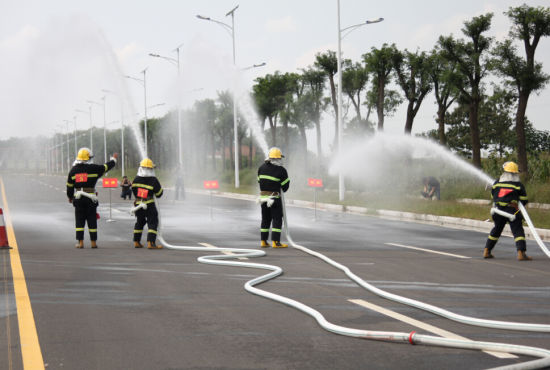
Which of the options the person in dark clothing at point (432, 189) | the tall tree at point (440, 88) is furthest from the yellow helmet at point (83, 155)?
the tall tree at point (440, 88)

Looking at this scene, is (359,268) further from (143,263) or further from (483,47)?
(483,47)

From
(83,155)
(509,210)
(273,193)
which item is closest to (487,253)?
(509,210)

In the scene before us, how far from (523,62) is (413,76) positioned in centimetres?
1505

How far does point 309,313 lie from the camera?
23.0ft

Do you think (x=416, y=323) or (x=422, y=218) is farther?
(x=422, y=218)

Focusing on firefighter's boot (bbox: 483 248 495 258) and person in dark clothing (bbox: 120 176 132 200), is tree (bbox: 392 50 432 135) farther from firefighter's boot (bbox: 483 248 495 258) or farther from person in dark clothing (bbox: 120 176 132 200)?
firefighter's boot (bbox: 483 248 495 258)

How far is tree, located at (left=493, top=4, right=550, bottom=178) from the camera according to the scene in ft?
98.2

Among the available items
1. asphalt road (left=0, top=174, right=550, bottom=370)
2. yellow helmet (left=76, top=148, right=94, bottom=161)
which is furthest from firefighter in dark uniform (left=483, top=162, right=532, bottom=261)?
yellow helmet (left=76, top=148, right=94, bottom=161)

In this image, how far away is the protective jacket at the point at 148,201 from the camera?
13.5m

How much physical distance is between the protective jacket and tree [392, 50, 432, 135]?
3286cm

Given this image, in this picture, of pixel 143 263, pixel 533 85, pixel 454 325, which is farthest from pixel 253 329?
pixel 533 85

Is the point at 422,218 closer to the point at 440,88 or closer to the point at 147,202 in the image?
the point at 147,202

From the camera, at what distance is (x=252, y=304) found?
7.76 m

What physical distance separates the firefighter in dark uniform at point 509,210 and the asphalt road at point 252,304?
317mm
